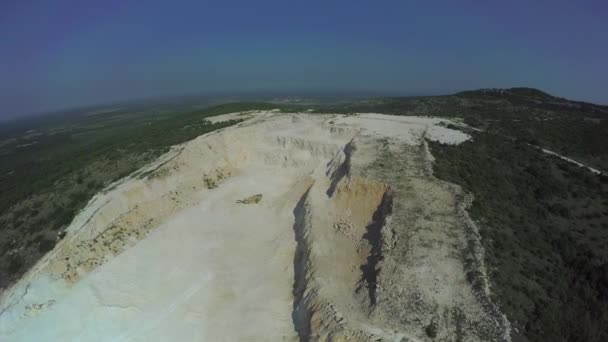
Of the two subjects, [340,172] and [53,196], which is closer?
[53,196]

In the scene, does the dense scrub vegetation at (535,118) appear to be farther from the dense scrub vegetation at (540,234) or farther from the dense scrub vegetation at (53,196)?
the dense scrub vegetation at (53,196)

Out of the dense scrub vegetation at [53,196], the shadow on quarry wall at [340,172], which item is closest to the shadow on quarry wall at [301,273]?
the shadow on quarry wall at [340,172]

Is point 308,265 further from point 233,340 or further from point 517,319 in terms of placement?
point 517,319

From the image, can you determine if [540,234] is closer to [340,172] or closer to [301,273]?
[301,273]

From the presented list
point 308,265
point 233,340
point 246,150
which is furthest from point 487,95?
point 233,340

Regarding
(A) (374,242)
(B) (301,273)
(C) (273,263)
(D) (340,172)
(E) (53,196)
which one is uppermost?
(D) (340,172)

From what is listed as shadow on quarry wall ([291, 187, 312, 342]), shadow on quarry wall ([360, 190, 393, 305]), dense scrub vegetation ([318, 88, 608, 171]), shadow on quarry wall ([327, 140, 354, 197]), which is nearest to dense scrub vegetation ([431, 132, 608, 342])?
shadow on quarry wall ([360, 190, 393, 305])

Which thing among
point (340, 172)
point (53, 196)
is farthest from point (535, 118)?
point (53, 196)
